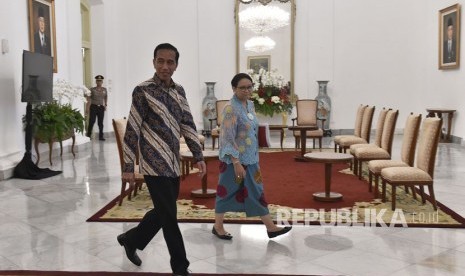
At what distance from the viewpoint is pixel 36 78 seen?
8508 millimetres

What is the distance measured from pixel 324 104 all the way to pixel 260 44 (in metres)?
2.37

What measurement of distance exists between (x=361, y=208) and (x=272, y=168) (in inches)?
122

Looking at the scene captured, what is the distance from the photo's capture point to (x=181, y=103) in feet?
11.6

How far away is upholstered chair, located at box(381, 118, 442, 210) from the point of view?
5.56 m

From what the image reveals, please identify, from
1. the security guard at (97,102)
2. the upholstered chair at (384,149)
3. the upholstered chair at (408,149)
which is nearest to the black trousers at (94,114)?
the security guard at (97,102)

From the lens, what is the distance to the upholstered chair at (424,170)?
5.56m

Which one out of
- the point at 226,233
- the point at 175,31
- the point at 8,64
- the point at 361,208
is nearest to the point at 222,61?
the point at 175,31

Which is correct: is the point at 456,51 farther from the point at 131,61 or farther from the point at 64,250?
the point at 64,250

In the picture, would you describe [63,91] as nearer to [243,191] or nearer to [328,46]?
[243,191]

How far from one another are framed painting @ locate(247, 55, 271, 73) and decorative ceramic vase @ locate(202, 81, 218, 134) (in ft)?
3.96

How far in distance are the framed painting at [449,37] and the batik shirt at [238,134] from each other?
9286 millimetres

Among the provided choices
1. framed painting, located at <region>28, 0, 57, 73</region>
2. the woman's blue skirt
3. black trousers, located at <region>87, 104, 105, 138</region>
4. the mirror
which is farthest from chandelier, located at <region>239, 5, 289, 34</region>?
the woman's blue skirt

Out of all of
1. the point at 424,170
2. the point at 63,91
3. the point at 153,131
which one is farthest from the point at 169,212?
the point at 63,91

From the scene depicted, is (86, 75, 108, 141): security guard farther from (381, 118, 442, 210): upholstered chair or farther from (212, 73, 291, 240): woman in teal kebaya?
(212, 73, 291, 240): woman in teal kebaya
